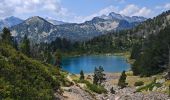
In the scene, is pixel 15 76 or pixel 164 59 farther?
pixel 164 59

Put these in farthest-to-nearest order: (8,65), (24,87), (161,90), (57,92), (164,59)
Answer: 1. (164,59)
2. (161,90)
3. (57,92)
4. (8,65)
5. (24,87)

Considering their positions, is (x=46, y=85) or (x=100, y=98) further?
(x=100, y=98)

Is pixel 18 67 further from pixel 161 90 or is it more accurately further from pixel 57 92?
pixel 161 90

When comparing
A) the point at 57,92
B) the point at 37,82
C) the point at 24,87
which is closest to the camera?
the point at 24,87

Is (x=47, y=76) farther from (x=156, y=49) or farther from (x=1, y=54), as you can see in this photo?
(x=156, y=49)

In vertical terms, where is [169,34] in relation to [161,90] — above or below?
above

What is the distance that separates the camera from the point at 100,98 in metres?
59.9

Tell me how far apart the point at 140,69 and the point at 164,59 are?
57.0 feet

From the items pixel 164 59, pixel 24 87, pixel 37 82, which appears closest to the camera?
pixel 24 87

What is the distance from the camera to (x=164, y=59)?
11756 cm

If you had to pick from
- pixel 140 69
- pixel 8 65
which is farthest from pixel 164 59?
pixel 8 65

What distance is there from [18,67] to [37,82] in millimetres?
2850

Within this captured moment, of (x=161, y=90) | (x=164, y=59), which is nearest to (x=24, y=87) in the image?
(x=161, y=90)

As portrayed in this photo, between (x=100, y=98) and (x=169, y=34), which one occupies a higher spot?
(x=169, y=34)
